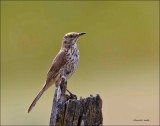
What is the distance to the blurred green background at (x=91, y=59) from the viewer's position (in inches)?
629

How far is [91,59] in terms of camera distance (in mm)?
20016

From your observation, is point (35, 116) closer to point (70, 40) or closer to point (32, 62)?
point (70, 40)

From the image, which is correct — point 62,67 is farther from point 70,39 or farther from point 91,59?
point 91,59

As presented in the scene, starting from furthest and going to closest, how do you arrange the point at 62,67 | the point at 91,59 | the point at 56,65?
the point at 91,59, the point at 62,67, the point at 56,65

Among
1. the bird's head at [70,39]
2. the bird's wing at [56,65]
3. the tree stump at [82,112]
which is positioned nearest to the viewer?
the tree stump at [82,112]

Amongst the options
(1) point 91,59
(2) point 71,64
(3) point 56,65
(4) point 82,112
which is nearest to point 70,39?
(2) point 71,64


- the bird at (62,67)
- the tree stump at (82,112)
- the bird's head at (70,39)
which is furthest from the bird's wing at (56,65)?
the tree stump at (82,112)

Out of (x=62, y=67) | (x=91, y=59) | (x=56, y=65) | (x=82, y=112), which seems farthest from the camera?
(x=91, y=59)

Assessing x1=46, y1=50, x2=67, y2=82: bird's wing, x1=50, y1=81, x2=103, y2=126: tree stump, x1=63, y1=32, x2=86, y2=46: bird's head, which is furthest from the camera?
x1=63, y1=32, x2=86, y2=46: bird's head

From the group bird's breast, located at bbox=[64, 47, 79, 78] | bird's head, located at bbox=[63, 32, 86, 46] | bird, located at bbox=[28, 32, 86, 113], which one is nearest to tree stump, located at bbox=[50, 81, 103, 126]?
bird, located at bbox=[28, 32, 86, 113]

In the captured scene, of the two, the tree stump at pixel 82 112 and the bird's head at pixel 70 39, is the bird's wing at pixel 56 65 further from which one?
the tree stump at pixel 82 112

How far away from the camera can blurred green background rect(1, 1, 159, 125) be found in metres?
16.0

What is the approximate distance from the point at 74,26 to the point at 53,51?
113cm

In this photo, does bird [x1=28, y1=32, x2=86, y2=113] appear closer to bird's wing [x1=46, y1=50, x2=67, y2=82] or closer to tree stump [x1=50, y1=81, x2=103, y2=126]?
bird's wing [x1=46, y1=50, x2=67, y2=82]
